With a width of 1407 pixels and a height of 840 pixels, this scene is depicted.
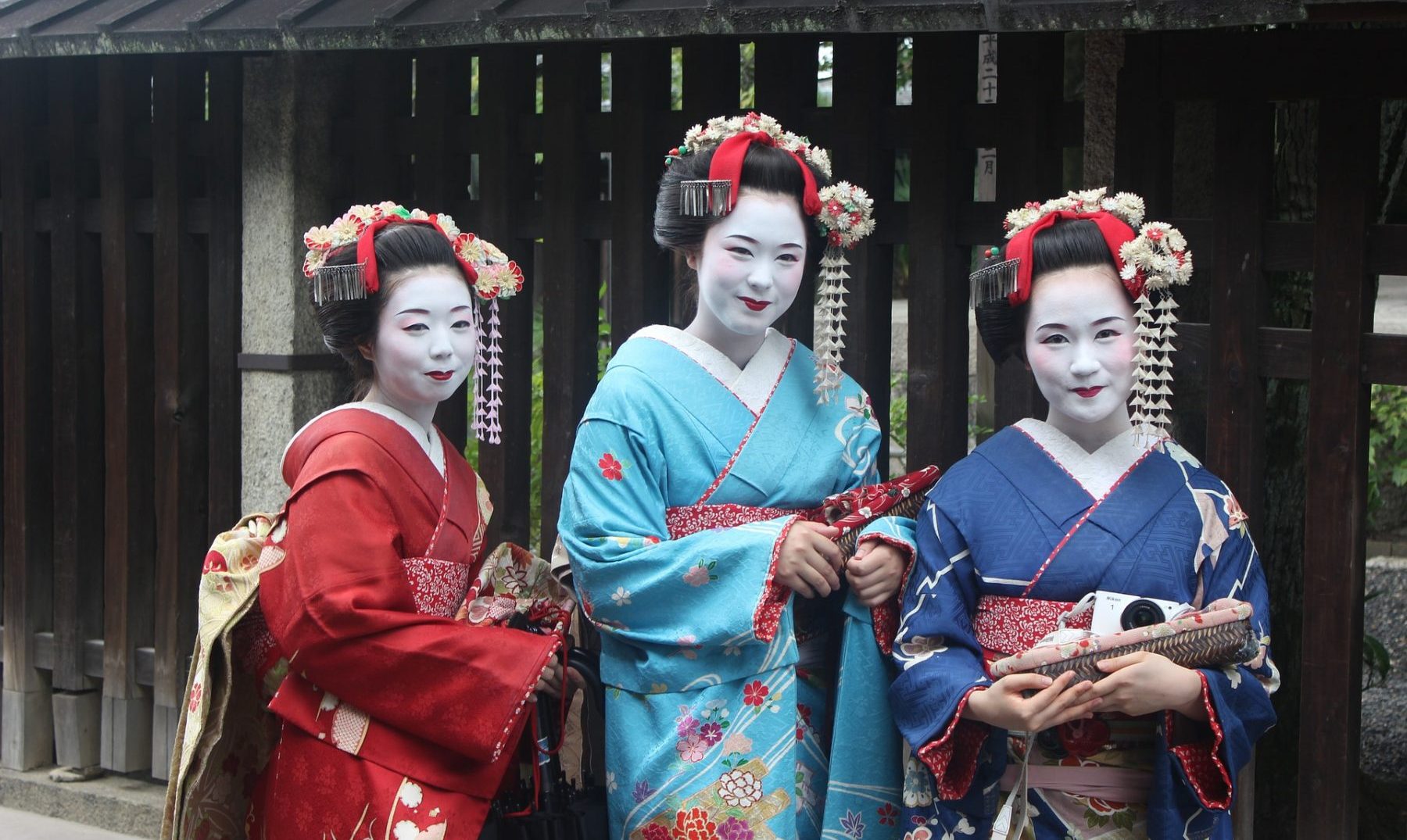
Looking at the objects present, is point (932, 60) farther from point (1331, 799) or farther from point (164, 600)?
point (164, 600)

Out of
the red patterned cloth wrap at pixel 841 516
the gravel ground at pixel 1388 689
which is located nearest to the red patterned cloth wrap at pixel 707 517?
the red patterned cloth wrap at pixel 841 516

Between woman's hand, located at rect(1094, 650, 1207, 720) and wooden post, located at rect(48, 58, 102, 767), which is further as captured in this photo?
wooden post, located at rect(48, 58, 102, 767)

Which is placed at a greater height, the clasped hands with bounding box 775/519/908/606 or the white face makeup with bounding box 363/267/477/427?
the white face makeup with bounding box 363/267/477/427

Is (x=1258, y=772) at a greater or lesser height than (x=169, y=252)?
lesser

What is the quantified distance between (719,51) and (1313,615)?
2.29 meters

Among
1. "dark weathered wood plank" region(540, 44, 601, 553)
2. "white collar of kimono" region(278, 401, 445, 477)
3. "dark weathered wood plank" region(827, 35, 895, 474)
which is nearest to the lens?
"white collar of kimono" region(278, 401, 445, 477)

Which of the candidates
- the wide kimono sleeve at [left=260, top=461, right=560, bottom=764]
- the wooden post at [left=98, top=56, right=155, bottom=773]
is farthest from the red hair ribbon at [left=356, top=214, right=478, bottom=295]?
the wooden post at [left=98, top=56, right=155, bottom=773]

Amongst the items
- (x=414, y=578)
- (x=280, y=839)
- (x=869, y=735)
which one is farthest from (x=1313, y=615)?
(x=280, y=839)

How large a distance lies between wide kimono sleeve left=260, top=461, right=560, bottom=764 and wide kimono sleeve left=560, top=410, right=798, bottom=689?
Result: 0.76 feet

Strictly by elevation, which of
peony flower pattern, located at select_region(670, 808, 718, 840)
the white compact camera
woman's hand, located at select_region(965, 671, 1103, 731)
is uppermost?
the white compact camera

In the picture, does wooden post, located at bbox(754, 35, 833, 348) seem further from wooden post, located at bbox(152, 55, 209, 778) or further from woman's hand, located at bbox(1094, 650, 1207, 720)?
wooden post, located at bbox(152, 55, 209, 778)

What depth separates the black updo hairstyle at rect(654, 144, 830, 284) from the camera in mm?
3633

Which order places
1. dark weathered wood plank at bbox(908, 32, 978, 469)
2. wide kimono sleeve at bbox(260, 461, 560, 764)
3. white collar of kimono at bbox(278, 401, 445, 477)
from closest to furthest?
wide kimono sleeve at bbox(260, 461, 560, 764), white collar of kimono at bbox(278, 401, 445, 477), dark weathered wood plank at bbox(908, 32, 978, 469)

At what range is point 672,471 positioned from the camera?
364 cm
